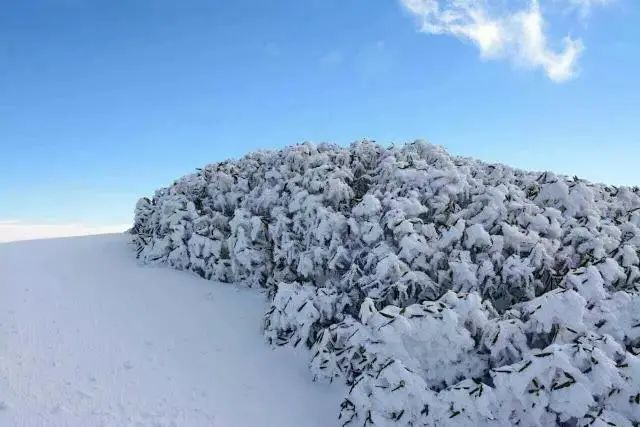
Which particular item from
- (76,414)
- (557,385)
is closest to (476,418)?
(557,385)

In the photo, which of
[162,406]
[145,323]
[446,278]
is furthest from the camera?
[145,323]

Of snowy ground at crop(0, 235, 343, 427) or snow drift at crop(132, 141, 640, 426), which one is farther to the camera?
snowy ground at crop(0, 235, 343, 427)

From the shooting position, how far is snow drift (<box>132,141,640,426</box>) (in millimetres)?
7055

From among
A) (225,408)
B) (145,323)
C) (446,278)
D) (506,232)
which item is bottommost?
(225,408)

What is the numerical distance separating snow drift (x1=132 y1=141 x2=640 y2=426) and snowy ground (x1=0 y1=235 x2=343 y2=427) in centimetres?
67

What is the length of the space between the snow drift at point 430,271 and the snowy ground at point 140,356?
26.2 inches

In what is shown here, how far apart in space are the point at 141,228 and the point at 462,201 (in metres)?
10.4

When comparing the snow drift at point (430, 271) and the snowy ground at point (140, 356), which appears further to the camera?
the snowy ground at point (140, 356)

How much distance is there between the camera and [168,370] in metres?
9.06

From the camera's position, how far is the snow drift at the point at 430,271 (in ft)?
23.1

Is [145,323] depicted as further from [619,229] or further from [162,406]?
[619,229]

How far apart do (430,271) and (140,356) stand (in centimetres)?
581

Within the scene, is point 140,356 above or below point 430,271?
below

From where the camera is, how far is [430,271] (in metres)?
10.0
